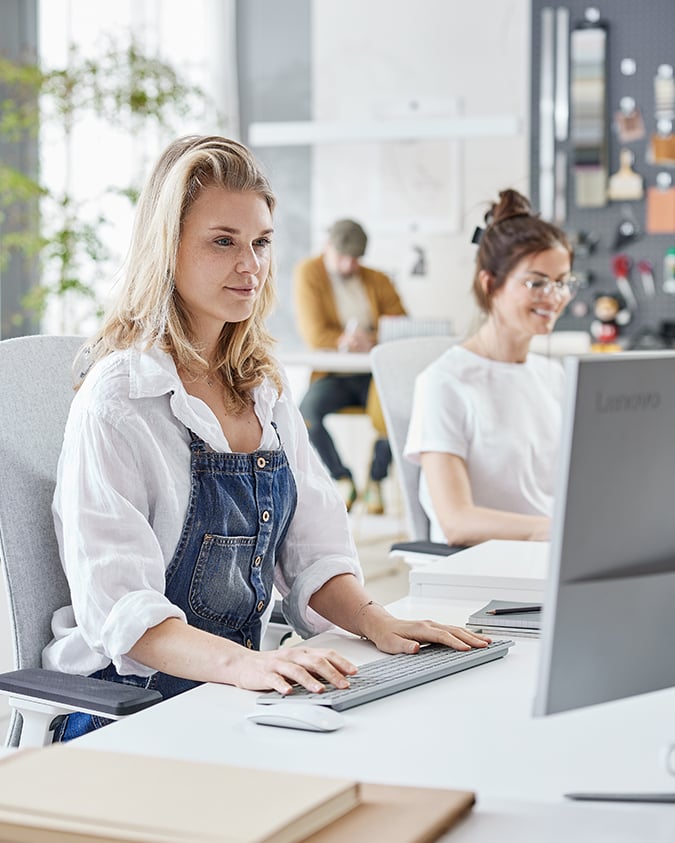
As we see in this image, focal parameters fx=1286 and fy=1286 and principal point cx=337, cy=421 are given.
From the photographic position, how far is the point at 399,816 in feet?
3.22

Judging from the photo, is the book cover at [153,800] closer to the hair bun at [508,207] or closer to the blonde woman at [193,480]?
the blonde woman at [193,480]

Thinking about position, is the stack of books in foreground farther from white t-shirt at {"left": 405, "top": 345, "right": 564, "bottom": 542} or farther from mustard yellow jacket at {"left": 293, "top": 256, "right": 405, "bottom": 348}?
mustard yellow jacket at {"left": 293, "top": 256, "right": 405, "bottom": 348}

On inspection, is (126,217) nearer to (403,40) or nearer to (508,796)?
(403,40)

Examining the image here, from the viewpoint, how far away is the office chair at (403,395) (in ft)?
8.97

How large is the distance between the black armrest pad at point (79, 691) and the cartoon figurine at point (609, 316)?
5.01 meters

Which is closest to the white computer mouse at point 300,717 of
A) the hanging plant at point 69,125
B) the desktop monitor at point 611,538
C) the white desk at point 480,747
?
the white desk at point 480,747

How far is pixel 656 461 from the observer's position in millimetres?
1069

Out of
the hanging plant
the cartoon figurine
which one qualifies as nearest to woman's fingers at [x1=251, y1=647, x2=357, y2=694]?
the hanging plant

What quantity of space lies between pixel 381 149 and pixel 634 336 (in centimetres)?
168

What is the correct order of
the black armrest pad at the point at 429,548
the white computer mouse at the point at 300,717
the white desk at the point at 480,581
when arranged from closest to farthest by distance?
1. the white computer mouse at the point at 300,717
2. the white desk at the point at 480,581
3. the black armrest pad at the point at 429,548

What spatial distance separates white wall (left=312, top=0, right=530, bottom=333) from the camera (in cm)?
655

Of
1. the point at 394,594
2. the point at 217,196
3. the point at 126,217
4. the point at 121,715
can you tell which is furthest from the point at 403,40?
the point at 121,715

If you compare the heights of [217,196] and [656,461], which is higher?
[217,196]

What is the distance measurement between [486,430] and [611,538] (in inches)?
64.5
